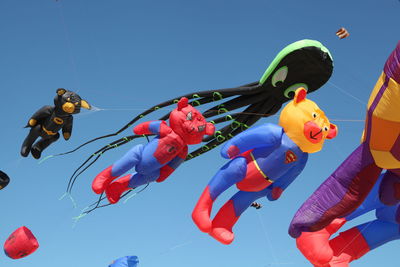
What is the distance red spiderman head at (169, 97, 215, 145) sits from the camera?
5.12 metres

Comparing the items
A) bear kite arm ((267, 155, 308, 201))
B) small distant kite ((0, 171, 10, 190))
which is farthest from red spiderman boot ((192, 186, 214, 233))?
small distant kite ((0, 171, 10, 190))

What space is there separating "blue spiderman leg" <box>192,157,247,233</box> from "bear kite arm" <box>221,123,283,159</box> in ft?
0.50

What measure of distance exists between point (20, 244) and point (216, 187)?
2312mm

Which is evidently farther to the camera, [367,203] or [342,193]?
[367,203]

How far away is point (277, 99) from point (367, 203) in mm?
1503

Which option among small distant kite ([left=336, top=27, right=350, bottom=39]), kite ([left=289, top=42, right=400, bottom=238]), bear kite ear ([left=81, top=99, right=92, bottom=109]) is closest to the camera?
kite ([left=289, top=42, right=400, bottom=238])

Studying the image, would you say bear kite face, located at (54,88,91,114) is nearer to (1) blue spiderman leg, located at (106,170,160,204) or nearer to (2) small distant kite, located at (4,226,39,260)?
(1) blue spiderman leg, located at (106,170,160,204)

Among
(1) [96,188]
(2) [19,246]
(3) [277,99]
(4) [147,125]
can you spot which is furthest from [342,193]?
(2) [19,246]

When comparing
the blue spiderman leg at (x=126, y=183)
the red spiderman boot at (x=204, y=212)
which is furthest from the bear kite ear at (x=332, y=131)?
the blue spiderman leg at (x=126, y=183)

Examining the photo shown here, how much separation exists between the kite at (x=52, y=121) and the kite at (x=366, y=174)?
9.51 feet

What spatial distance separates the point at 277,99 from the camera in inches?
214

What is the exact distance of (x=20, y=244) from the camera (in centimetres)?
536

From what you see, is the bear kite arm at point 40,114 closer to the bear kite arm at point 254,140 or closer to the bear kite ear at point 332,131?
the bear kite arm at point 254,140

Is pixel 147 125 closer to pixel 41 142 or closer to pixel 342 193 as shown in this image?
pixel 41 142
